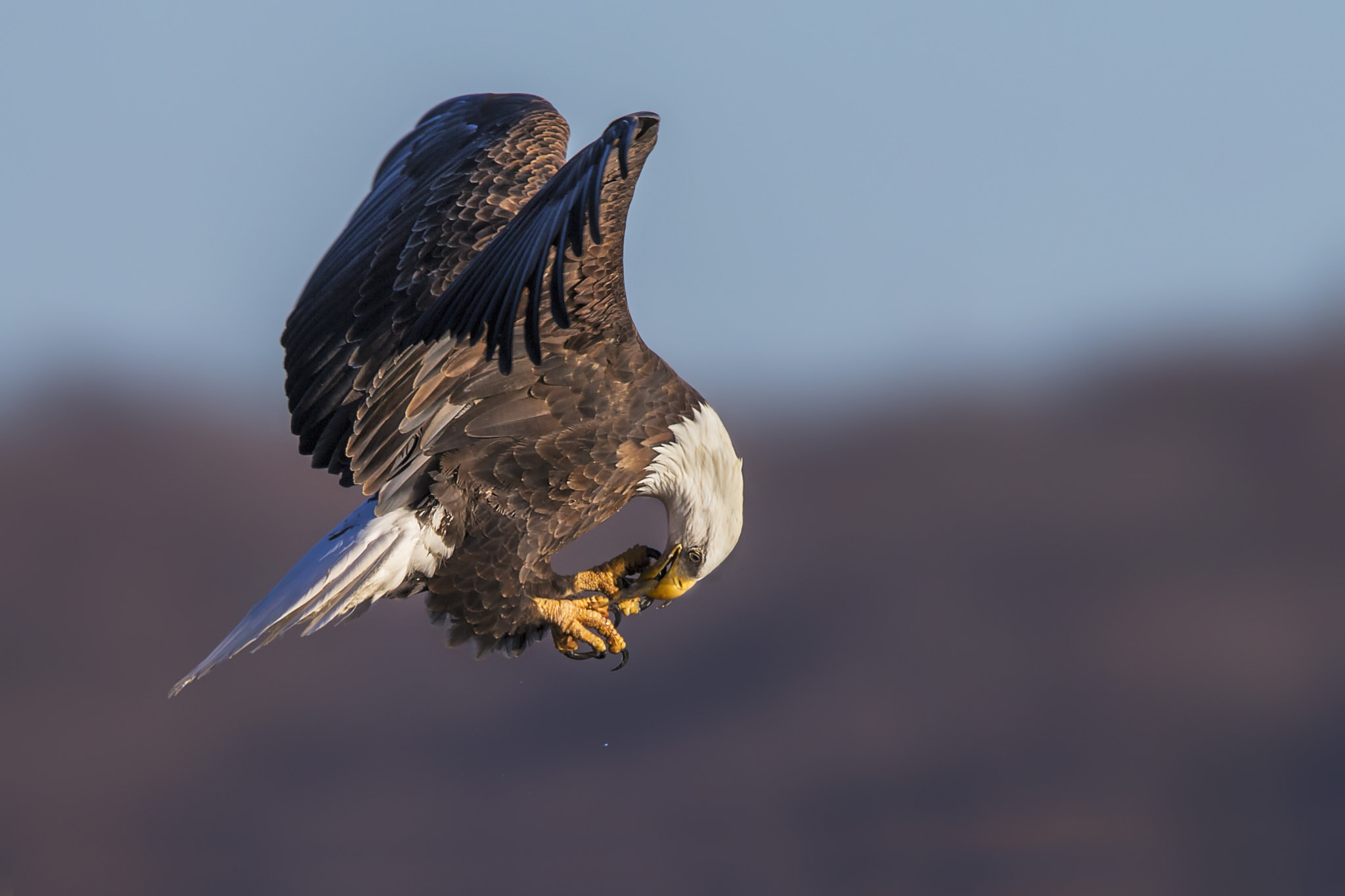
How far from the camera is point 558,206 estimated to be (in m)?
3.12

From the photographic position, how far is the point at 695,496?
4.04 metres

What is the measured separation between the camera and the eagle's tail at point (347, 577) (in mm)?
3822

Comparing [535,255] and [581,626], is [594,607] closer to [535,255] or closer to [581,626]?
[581,626]

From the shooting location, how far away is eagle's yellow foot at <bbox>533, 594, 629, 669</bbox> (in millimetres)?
4070

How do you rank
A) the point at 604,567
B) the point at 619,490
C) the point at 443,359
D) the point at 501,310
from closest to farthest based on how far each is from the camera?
1. the point at 501,310
2. the point at 443,359
3. the point at 619,490
4. the point at 604,567

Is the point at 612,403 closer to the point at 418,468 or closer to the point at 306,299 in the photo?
the point at 418,468

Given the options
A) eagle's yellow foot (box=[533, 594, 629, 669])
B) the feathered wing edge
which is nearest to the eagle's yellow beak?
eagle's yellow foot (box=[533, 594, 629, 669])

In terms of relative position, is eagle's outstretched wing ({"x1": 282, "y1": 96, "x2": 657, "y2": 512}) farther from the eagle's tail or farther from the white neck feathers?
the white neck feathers

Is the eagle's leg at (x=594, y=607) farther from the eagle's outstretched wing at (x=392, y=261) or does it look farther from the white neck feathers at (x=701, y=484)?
the eagle's outstretched wing at (x=392, y=261)

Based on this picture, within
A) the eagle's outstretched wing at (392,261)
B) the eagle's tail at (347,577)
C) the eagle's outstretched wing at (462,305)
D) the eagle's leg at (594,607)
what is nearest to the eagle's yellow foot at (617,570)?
the eagle's leg at (594,607)

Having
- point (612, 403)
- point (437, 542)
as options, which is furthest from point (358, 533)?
point (612, 403)

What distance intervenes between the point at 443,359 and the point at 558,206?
2.38ft

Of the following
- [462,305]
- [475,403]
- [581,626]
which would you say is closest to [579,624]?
[581,626]

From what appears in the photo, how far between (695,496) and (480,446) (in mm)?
592
